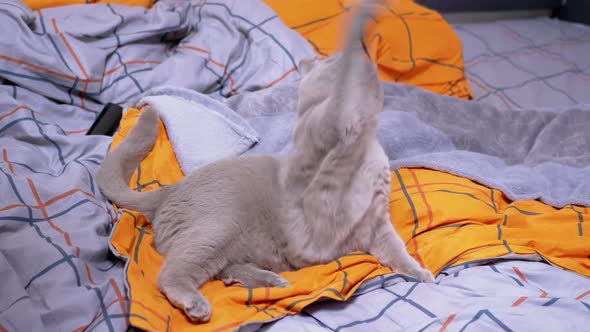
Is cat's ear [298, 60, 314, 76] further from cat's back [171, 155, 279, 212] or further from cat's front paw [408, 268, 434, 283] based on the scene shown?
cat's front paw [408, 268, 434, 283]

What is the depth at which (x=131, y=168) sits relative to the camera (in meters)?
1.27

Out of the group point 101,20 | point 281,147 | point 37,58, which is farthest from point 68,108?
point 281,147

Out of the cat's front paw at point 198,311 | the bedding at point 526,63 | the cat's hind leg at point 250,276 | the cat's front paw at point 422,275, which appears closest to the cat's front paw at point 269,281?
the cat's hind leg at point 250,276

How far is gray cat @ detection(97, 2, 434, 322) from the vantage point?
3.24 feet

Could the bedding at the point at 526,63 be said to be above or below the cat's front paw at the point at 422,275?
above

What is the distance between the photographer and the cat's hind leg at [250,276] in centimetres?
104

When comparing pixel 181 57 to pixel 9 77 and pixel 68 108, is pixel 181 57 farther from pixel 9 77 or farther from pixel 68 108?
pixel 9 77

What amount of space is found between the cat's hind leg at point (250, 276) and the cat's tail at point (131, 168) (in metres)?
0.23

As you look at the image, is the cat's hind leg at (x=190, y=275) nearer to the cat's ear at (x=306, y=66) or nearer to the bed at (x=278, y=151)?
the bed at (x=278, y=151)

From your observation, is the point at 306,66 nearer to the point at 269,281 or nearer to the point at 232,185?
the point at 232,185

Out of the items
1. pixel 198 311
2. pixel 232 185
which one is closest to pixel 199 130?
pixel 232 185

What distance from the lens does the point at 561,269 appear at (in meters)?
1.08

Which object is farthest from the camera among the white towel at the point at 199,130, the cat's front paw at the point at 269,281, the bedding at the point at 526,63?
the bedding at the point at 526,63

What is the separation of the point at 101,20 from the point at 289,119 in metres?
0.80
